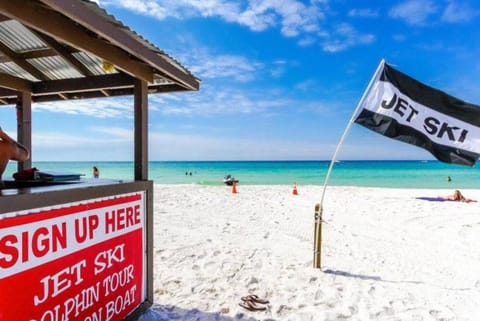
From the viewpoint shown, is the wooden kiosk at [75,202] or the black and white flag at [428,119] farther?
the black and white flag at [428,119]

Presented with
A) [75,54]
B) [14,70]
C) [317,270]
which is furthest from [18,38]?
[317,270]

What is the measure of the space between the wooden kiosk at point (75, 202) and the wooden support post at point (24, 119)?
0.01 metres

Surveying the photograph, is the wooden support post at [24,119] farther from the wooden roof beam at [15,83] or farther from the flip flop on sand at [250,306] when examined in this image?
the flip flop on sand at [250,306]

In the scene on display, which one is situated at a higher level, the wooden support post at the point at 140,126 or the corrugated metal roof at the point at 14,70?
the corrugated metal roof at the point at 14,70

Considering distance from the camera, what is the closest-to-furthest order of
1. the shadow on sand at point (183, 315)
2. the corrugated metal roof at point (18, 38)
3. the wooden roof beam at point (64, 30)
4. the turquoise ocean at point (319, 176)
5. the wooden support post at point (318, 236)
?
1. the wooden roof beam at point (64, 30)
2. the corrugated metal roof at point (18, 38)
3. the shadow on sand at point (183, 315)
4. the wooden support post at point (318, 236)
5. the turquoise ocean at point (319, 176)

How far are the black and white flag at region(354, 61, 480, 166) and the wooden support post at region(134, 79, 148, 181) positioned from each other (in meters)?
3.15

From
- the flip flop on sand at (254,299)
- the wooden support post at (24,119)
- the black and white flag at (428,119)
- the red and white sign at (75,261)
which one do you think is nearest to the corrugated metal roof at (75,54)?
the wooden support post at (24,119)

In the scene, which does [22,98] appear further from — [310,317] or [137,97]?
[310,317]

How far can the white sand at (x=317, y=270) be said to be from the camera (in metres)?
3.32

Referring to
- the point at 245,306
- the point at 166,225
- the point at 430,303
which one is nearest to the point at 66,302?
the point at 245,306

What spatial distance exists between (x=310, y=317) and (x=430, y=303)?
154 centimetres

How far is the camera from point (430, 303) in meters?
3.47

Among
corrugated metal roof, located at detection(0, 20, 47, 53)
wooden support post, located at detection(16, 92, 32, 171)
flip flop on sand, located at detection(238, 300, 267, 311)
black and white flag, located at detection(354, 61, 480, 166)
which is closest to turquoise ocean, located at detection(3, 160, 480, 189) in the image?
wooden support post, located at detection(16, 92, 32, 171)

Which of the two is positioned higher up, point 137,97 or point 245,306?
point 137,97
